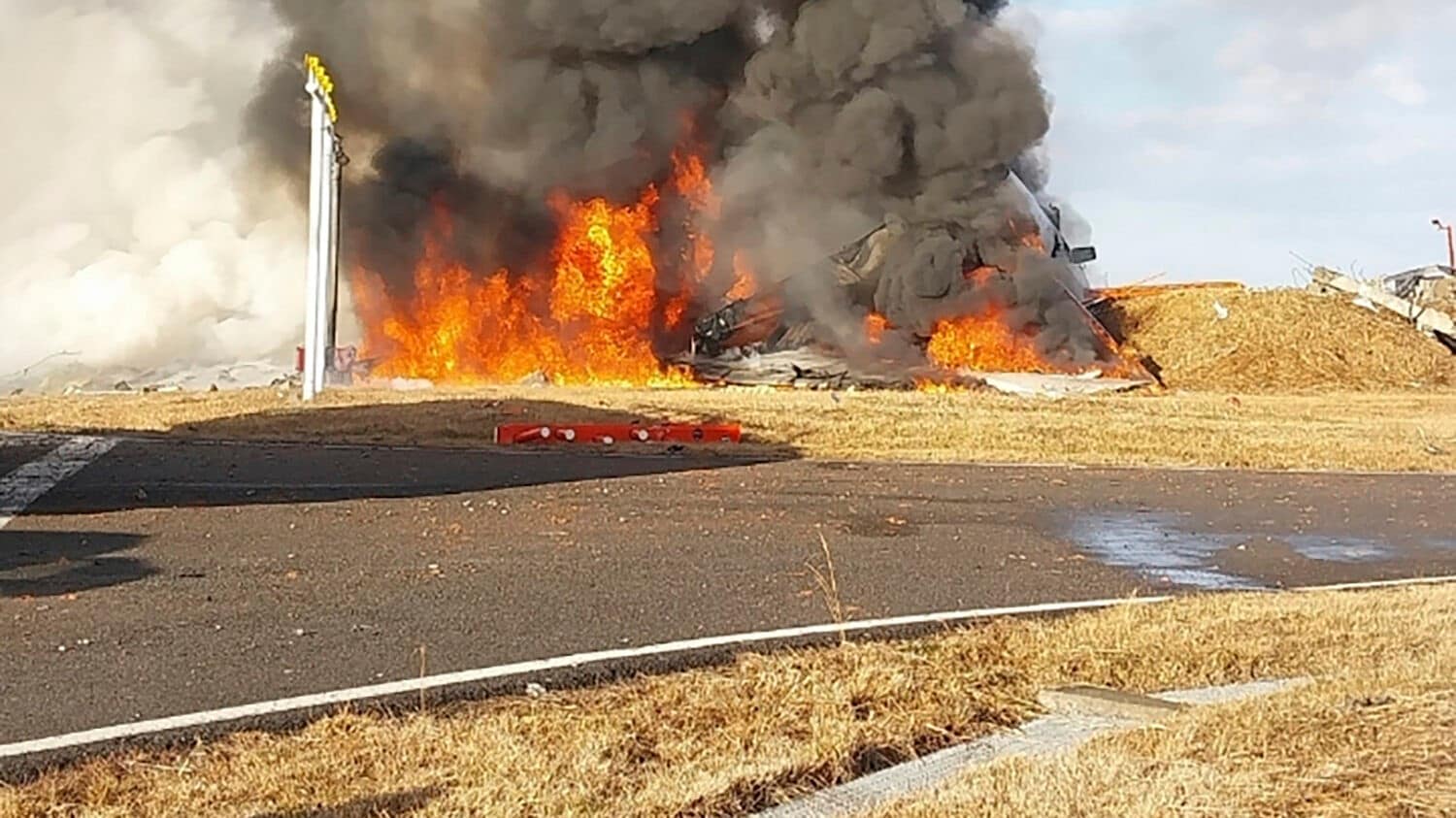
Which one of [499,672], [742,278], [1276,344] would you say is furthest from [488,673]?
[1276,344]

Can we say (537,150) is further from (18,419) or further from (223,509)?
(223,509)

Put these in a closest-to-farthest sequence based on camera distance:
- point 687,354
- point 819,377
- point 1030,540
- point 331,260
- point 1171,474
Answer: point 1030,540 → point 1171,474 → point 331,260 → point 819,377 → point 687,354

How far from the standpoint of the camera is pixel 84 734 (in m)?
4.82

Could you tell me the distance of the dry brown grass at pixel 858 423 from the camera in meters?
17.7

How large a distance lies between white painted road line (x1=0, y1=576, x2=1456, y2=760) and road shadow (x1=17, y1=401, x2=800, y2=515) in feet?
19.0

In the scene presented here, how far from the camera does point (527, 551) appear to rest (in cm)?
915

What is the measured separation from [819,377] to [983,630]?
71.6 ft

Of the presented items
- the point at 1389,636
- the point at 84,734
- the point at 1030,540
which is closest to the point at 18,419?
the point at 1030,540

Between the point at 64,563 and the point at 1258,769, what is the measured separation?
6.69 meters

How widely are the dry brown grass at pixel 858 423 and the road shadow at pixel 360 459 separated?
82 mm

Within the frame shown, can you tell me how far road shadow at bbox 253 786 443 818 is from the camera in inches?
160

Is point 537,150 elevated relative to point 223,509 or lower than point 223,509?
elevated

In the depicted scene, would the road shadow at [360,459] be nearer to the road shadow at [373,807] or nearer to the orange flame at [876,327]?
the road shadow at [373,807]

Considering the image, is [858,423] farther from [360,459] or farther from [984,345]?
[984,345]
